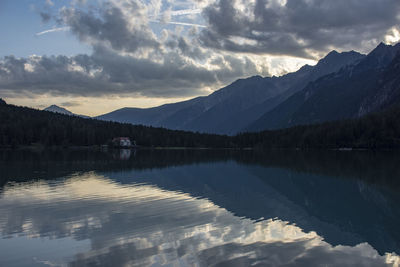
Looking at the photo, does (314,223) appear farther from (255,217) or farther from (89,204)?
(89,204)

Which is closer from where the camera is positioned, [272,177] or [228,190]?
[228,190]

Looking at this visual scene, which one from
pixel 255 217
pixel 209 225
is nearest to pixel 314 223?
pixel 255 217

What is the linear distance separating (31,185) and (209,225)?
33.9m

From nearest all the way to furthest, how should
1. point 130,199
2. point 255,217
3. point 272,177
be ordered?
1. point 255,217
2. point 130,199
3. point 272,177

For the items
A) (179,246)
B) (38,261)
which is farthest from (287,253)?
(38,261)

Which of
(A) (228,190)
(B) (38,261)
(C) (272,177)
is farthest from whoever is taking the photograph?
(C) (272,177)

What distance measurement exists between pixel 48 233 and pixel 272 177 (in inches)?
1920

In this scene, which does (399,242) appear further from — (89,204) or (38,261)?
(89,204)

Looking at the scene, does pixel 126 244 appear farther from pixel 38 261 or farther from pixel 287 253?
pixel 287 253

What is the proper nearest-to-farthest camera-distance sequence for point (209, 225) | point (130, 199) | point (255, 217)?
point (209, 225) → point (255, 217) → point (130, 199)

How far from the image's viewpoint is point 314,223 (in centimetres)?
3372

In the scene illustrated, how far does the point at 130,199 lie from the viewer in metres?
44.2

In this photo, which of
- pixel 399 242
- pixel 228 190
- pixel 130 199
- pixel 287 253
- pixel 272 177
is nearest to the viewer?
pixel 287 253

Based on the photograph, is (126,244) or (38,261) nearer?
(38,261)
